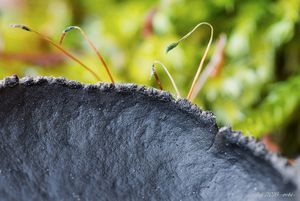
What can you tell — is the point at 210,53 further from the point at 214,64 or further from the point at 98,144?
the point at 98,144

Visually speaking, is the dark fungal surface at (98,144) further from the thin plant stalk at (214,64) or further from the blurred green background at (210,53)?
the blurred green background at (210,53)

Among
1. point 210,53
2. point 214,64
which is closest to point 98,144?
point 214,64

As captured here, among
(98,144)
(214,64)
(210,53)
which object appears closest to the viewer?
(98,144)

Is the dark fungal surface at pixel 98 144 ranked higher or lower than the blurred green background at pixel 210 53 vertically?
lower

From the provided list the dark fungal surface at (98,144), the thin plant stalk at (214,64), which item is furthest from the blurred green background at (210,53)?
the dark fungal surface at (98,144)

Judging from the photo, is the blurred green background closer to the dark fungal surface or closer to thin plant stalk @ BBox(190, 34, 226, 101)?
thin plant stalk @ BBox(190, 34, 226, 101)

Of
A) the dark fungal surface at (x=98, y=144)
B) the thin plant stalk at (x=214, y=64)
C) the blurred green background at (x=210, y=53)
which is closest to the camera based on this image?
the dark fungal surface at (x=98, y=144)

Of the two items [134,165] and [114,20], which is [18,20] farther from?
[134,165]

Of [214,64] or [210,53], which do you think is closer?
[214,64]
